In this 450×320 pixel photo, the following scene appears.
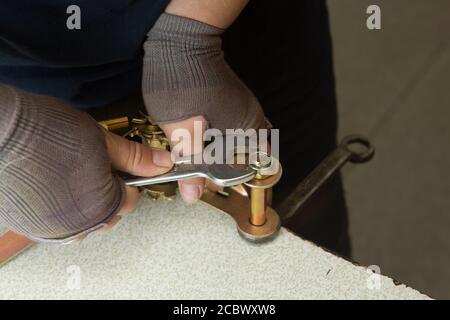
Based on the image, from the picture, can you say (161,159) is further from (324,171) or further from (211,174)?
(324,171)

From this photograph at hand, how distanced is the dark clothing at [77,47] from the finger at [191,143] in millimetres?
78

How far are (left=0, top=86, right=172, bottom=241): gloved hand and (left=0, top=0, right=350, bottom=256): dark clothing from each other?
0.09 meters

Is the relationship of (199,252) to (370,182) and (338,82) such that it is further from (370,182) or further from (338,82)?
(338,82)

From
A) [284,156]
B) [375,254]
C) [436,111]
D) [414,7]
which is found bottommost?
[375,254]

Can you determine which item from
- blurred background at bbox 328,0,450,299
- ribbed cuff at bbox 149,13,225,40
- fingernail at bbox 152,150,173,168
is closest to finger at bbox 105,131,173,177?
fingernail at bbox 152,150,173,168

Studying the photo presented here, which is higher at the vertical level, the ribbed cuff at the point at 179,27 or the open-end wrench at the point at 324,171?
the ribbed cuff at the point at 179,27

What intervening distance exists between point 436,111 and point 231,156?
106 centimetres

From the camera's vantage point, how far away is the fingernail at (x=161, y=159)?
475mm

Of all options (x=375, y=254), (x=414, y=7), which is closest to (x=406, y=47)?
(x=414, y=7)

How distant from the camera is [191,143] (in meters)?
0.49

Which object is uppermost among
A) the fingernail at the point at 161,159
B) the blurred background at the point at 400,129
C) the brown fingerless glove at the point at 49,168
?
the brown fingerless glove at the point at 49,168

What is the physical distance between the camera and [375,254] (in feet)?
4.23

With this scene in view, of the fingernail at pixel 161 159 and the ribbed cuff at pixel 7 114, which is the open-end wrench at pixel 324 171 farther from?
the ribbed cuff at pixel 7 114

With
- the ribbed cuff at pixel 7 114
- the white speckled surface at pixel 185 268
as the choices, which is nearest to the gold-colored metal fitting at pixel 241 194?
the white speckled surface at pixel 185 268
